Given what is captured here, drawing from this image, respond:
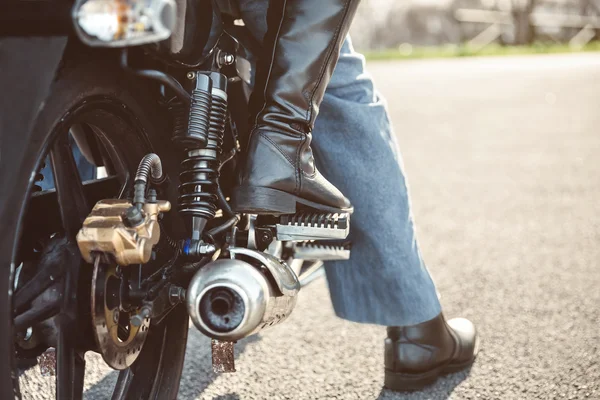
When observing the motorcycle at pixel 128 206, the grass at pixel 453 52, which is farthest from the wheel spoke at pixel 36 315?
the grass at pixel 453 52

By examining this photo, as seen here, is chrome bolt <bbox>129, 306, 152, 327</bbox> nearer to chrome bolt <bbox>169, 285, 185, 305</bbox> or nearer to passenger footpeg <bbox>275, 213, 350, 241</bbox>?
chrome bolt <bbox>169, 285, 185, 305</bbox>

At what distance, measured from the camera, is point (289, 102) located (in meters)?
1.73

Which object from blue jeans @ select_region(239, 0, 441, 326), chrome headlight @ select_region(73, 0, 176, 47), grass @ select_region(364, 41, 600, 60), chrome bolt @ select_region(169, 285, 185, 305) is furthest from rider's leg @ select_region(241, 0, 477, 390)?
grass @ select_region(364, 41, 600, 60)

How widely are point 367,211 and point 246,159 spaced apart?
26.4 inches

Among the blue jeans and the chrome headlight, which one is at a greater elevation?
the chrome headlight

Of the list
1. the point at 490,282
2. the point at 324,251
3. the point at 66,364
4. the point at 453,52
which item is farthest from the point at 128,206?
the point at 453,52

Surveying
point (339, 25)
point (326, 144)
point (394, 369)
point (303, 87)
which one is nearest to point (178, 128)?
point (303, 87)

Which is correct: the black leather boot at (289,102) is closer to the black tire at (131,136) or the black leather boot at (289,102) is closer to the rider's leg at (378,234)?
the black tire at (131,136)

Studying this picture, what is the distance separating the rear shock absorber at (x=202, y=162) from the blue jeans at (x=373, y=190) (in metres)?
0.62

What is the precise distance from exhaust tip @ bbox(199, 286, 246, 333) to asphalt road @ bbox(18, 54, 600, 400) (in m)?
0.85

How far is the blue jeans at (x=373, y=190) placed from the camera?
2.26 meters

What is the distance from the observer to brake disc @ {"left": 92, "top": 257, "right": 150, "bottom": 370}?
149 centimetres

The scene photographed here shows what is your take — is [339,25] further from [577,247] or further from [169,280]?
[577,247]

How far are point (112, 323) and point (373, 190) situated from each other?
0.99 meters
